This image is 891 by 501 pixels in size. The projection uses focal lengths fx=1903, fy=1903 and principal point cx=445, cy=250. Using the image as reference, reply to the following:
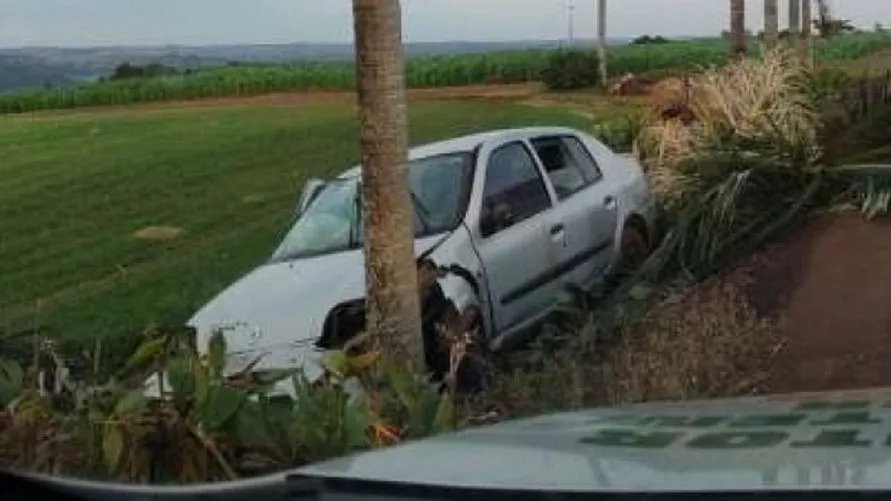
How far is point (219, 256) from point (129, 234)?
2.78 m

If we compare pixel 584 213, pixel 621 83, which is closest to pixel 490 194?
pixel 584 213

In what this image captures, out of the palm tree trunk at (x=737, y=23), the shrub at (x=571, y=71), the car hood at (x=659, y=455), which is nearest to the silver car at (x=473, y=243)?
the car hood at (x=659, y=455)

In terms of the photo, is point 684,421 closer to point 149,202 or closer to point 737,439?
point 737,439

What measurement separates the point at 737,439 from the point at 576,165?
10.1m

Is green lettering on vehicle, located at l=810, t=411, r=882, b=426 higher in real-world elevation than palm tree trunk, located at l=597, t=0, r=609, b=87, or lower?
higher

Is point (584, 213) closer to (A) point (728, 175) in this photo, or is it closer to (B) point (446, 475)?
(A) point (728, 175)

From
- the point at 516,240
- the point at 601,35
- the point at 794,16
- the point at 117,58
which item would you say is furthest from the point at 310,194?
the point at 117,58

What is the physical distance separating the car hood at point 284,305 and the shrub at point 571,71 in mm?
40915

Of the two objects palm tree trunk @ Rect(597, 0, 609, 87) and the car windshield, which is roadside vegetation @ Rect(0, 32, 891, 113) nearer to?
palm tree trunk @ Rect(597, 0, 609, 87)

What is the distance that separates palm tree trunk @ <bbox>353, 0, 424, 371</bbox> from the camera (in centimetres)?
763

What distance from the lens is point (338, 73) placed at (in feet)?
218

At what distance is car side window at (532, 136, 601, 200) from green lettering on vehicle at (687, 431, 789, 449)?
368 inches

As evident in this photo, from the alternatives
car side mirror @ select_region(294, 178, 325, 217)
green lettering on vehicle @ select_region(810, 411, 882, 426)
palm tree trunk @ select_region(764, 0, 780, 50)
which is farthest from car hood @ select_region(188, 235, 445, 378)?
palm tree trunk @ select_region(764, 0, 780, 50)

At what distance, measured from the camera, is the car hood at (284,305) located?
934cm
